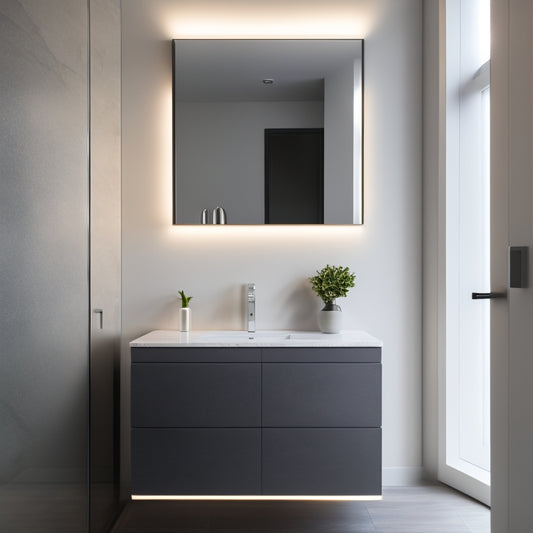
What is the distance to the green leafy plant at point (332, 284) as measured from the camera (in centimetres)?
244

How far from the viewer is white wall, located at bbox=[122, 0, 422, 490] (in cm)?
256

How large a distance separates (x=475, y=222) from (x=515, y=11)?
45.2 inches

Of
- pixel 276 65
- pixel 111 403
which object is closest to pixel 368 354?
pixel 111 403

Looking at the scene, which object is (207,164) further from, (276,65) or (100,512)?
(100,512)

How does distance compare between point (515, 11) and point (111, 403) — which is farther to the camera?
point (111, 403)

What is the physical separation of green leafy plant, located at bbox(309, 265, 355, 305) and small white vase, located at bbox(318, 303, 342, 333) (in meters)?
0.04

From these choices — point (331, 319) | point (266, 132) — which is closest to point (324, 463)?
point (331, 319)

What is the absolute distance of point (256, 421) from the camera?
6.77ft

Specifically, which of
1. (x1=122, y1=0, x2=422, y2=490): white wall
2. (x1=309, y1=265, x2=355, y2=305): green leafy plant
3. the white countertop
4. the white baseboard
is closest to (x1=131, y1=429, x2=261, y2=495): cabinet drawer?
the white countertop

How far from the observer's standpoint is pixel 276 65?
2.56m

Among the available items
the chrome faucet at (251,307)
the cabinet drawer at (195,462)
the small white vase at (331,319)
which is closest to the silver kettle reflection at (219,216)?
the chrome faucet at (251,307)

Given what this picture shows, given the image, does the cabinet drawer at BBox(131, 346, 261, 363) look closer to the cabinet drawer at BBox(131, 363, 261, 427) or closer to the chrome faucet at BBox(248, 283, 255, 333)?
the cabinet drawer at BBox(131, 363, 261, 427)

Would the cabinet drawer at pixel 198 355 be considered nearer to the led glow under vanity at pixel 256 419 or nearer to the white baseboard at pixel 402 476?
the led glow under vanity at pixel 256 419

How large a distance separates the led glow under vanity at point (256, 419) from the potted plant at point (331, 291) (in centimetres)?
33
